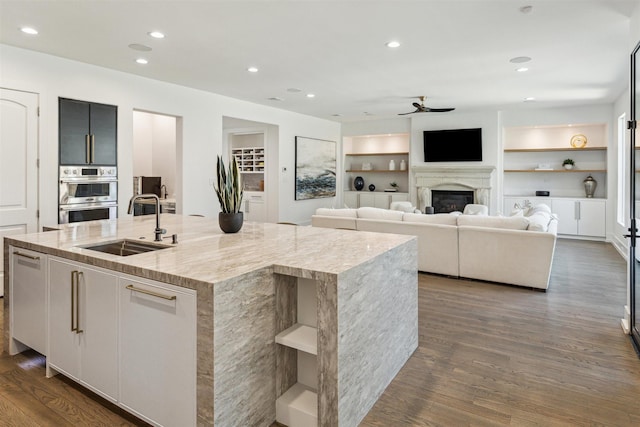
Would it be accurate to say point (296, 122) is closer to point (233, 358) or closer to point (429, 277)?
point (429, 277)

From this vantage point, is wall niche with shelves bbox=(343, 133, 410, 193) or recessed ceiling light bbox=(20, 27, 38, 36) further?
wall niche with shelves bbox=(343, 133, 410, 193)

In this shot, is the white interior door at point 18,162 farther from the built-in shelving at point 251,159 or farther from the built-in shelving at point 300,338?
the built-in shelving at point 251,159

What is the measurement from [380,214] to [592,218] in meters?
5.08

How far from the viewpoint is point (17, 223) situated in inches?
171

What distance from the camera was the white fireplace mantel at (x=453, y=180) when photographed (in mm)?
8656

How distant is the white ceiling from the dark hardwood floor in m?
2.70

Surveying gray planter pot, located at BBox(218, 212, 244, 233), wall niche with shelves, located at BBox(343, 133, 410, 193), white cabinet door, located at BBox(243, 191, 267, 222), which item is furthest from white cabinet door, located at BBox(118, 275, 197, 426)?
wall niche with shelves, located at BBox(343, 133, 410, 193)

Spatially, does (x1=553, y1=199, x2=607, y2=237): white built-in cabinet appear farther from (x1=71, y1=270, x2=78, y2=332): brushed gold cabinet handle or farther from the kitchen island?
(x1=71, y1=270, x2=78, y2=332): brushed gold cabinet handle

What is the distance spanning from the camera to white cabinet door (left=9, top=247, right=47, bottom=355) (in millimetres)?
2475

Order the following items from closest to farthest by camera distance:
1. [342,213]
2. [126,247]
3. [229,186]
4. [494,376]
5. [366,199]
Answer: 1. [494,376]
2. [126,247]
3. [229,186]
4. [342,213]
5. [366,199]

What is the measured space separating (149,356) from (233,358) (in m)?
0.45

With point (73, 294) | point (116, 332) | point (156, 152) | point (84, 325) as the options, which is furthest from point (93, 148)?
point (116, 332)

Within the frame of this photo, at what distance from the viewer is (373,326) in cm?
221

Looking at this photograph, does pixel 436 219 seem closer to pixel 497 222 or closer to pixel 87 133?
pixel 497 222
